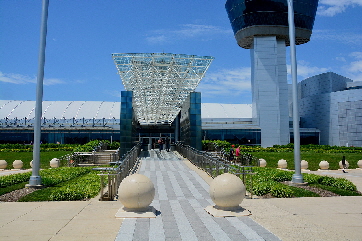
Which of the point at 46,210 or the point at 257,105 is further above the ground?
the point at 257,105

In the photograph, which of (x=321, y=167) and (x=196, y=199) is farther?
(x=321, y=167)

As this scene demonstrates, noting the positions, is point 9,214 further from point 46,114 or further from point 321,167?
point 46,114

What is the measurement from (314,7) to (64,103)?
55996 mm

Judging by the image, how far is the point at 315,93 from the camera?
67125mm

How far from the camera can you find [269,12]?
173 feet

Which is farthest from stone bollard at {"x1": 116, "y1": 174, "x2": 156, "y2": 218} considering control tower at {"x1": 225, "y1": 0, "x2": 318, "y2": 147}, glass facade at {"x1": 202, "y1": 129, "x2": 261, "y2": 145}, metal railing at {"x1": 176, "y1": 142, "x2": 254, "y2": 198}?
control tower at {"x1": 225, "y1": 0, "x2": 318, "y2": 147}

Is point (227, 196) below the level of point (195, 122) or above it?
below

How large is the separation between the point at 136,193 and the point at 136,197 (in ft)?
0.35

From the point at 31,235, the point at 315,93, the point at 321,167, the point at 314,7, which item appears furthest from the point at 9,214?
the point at 315,93

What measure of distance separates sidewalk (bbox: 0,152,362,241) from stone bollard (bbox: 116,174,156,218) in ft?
1.05

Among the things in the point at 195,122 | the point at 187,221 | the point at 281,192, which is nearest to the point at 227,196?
the point at 187,221

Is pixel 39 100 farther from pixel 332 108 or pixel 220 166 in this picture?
pixel 332 108

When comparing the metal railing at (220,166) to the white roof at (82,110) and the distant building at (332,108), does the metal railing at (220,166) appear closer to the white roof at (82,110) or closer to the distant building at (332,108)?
the distant building at (332,108)

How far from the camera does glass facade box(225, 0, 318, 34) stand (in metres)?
52.4
